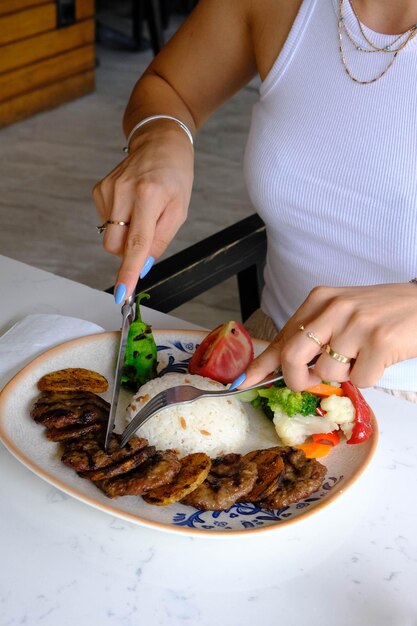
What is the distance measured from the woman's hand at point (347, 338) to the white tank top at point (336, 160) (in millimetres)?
344

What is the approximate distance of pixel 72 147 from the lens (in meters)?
4.40

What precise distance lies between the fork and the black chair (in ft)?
1.26

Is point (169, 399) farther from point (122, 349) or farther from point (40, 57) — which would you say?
point (40, 57)

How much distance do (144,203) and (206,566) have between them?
18.7 inches

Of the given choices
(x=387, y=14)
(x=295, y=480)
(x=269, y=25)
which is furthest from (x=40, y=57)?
(x=295, y=480)

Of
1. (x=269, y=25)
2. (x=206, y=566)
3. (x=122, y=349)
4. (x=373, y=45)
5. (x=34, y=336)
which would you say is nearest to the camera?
(x=206, y=566)

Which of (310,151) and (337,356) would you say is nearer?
(337,356)

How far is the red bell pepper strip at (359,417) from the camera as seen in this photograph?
1.02 m

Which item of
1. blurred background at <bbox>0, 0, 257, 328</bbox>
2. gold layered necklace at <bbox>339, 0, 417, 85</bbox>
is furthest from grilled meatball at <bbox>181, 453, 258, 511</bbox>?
blurred background at <bbox>0, 0, 257, 328</bbox>

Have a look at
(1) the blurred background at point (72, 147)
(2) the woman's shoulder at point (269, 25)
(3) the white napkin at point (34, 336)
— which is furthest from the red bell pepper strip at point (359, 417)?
(1) the blurred background at point (72, 147)

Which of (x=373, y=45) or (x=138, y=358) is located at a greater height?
(x=373, y=45)

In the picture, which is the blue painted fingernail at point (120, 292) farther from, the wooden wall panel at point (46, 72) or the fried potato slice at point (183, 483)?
the wooden wall panel at point (46, 72)

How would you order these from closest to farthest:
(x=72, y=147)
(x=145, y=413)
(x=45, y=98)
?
(x=145, y=413), (x=72, y=147), (x=45, y=98)

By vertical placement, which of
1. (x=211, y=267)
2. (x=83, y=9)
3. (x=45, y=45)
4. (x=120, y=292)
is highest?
(x=120, y=292)
